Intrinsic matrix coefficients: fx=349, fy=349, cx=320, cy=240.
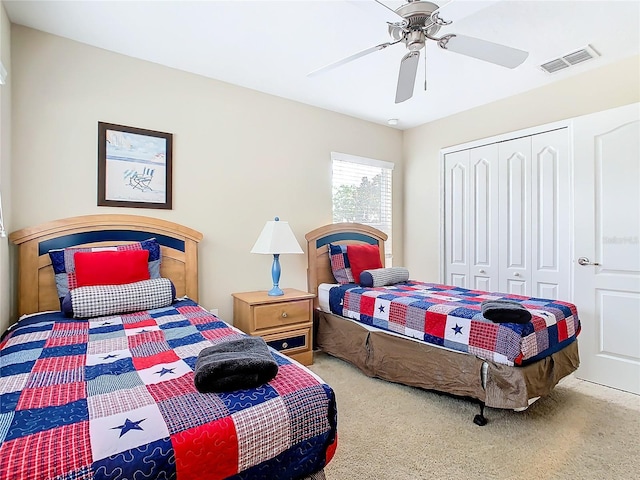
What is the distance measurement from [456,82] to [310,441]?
3182 mm

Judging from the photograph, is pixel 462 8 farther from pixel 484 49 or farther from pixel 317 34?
pixel 317 34

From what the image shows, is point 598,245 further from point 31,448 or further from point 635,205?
point 31,448

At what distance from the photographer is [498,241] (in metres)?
3.60

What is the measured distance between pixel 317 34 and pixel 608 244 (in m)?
2.77

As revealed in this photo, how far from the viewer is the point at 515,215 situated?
346 cm

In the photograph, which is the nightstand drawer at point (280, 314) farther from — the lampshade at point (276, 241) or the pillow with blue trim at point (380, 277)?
the pillow with blue trim at point (380, 277)

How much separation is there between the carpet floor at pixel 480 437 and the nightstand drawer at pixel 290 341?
1.62ft

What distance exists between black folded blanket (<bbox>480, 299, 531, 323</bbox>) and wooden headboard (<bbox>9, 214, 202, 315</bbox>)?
215cm

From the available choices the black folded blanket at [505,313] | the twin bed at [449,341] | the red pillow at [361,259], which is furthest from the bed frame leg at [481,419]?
the red pillow at [361,259]

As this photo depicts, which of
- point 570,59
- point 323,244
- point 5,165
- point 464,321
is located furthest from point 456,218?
point 5,165

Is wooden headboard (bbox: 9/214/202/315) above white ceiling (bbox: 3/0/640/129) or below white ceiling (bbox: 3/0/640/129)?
below

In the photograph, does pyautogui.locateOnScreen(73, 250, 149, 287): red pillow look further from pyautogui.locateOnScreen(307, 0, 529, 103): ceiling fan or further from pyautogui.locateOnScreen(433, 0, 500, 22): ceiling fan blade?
pyautogui.locateOnScreen(433, 0, 500, 22): ceiling fan blade

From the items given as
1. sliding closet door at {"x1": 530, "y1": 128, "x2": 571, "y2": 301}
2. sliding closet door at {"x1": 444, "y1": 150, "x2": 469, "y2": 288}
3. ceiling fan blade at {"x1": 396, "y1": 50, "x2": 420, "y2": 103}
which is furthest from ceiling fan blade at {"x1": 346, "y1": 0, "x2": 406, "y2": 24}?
sliding closet door at {"x1": 444, "y1": 150, "x2": 469, "y2": 288}

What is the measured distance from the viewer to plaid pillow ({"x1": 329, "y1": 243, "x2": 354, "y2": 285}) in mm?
3496
